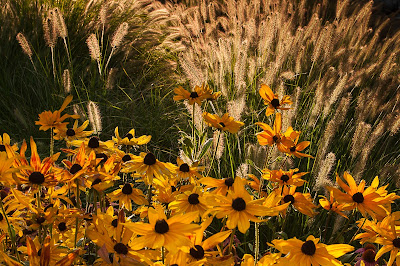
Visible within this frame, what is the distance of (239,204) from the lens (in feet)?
3.51

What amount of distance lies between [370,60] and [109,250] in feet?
12.4

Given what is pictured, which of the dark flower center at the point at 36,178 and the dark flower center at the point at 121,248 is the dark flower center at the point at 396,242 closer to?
the dark flower center at the point at 121,248

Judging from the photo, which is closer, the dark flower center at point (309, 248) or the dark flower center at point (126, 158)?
the dark flower center at point (309, 248)

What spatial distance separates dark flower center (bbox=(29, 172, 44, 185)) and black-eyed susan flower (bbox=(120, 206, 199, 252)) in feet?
1.16

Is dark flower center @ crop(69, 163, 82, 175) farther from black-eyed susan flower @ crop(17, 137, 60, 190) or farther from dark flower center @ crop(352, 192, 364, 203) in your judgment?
dark flower center @ crop(352, 192, 364, 203)

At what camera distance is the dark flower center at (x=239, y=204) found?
42.1 inches

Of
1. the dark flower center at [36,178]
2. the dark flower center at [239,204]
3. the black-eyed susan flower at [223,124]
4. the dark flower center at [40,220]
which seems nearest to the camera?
the dark flower center at [239,204]

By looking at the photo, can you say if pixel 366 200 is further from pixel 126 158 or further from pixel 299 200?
pixel 126 158

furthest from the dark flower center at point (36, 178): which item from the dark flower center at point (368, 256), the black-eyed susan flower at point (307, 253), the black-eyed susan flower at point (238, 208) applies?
the dark flower center at point (368, 256)

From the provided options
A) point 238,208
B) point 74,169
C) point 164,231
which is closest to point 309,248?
point 238,208

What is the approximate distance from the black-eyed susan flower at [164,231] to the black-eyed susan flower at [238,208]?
0.08m

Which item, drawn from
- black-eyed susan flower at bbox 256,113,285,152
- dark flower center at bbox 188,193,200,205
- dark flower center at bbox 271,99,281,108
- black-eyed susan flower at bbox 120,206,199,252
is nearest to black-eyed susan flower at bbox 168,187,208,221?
dark flower center at bbox 188,193,200,205

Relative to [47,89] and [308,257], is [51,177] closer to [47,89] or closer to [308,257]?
[308,257]

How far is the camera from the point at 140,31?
4906 mm
